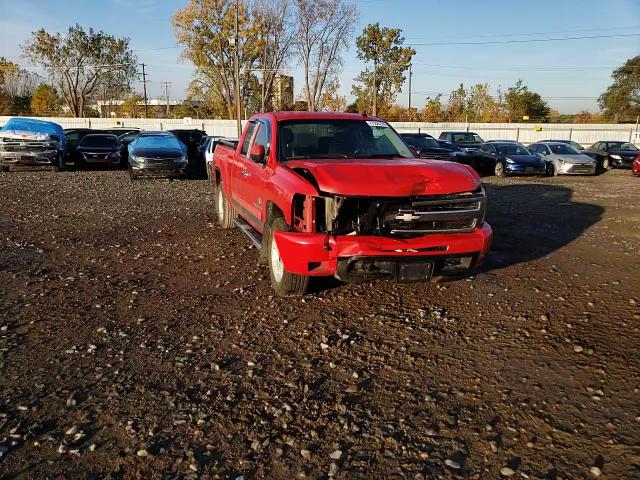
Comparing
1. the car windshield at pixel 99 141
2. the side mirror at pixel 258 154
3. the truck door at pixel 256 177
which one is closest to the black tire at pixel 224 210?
the truck door at pixel 256 177

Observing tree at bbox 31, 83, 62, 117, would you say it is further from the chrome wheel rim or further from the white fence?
the chrome wheel rim

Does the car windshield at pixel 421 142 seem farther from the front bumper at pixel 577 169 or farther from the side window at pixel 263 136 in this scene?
the side window at pixel 263 136

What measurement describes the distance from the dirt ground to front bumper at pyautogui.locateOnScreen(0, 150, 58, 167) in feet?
37.5

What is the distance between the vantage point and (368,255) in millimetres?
4324

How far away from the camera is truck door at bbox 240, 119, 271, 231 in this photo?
18.5ft

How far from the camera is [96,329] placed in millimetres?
4203

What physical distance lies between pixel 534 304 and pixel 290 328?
2.47 meters

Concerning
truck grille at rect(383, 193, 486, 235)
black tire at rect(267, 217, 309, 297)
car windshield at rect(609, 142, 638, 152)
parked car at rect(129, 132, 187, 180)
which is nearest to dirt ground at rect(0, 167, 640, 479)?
black tire at rect(267, 217, 309, 297)

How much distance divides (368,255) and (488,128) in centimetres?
3909

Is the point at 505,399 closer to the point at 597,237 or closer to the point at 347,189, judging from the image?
the point at 347,189

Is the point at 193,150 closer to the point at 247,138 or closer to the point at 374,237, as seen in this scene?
the point at 247,138

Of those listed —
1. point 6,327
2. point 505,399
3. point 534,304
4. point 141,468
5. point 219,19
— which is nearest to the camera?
point 141,468

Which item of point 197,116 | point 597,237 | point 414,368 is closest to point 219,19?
point 197,116

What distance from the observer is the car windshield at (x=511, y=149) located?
19.4 metres
